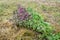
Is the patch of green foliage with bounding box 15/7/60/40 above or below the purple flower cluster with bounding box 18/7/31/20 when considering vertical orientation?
below

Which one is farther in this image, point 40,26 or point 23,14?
point 23,14

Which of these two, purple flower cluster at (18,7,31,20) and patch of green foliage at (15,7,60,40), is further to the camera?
purple flower cluster at (18,7,31,20)

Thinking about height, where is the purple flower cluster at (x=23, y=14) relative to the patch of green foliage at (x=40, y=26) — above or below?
above

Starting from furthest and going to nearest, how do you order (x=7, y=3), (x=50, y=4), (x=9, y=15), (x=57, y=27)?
(x=50, y=4) < (x=7, y=3) < (x=9, y=15) < (x=57, y=27)

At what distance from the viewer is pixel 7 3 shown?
933 centimetres

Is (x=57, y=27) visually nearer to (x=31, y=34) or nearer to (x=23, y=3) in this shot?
(x=31, y=34)

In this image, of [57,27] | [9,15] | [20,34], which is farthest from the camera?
[9,15]

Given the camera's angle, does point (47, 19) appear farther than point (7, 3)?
No

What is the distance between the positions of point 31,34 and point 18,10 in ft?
5.56

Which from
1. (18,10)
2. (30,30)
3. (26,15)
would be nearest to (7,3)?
(18,10)

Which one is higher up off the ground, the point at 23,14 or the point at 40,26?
the point at 23,14

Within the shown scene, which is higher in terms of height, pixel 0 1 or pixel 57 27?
pixel 0 1

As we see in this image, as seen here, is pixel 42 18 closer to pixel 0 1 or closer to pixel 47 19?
pixel 47 19

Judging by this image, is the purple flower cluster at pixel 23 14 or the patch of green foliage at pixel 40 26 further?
the purple flower cluster at pixel 23 14
